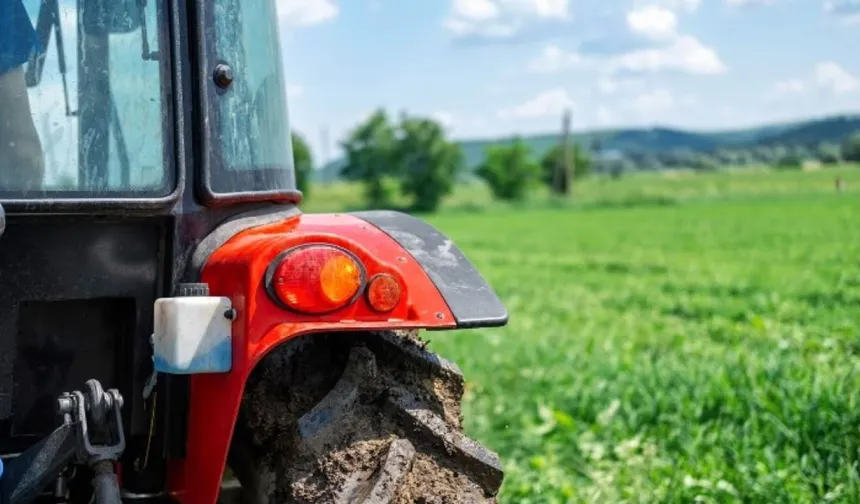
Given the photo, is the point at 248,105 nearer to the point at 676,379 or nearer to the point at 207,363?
the point at 207,363

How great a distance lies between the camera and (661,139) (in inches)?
4222

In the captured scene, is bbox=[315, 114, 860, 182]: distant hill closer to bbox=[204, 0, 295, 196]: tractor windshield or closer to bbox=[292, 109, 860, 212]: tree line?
bbox=[292, 109, 860, 212]: tree line

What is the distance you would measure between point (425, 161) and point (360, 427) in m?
68.0

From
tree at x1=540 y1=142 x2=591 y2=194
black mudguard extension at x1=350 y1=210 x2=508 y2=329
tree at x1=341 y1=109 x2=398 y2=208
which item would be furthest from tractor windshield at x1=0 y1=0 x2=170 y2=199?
tree at x1=341 y1=109 x2=398 y2=208

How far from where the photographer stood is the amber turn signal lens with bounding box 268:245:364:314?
7.36ft

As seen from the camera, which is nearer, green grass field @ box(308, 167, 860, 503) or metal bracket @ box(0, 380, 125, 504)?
metal bracket @ box(0, 380, 125, 504)

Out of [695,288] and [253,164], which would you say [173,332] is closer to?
[253,164]

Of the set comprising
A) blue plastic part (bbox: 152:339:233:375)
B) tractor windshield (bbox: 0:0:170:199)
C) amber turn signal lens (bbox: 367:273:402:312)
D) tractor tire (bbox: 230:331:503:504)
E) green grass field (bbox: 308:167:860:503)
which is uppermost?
tractor windshield (bbox: 0:0:170:199)

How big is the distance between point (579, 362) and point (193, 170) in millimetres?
5232

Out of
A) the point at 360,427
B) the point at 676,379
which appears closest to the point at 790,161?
the point at 676,379

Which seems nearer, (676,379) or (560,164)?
(676,379)

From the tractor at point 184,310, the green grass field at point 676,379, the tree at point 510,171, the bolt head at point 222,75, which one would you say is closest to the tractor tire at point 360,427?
the tractor at point 184,310

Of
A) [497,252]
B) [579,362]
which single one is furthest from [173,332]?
[497,252]

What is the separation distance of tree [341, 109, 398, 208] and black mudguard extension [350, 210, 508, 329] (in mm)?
66271
